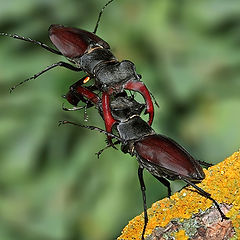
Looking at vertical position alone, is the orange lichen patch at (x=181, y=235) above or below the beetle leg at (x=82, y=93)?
below

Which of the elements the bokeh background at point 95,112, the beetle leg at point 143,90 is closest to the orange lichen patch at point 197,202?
the beetle leg at point 143,90

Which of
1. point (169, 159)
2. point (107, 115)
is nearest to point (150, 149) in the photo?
point (169, 159)

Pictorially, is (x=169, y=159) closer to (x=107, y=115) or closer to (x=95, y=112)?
(x=107, y=115)

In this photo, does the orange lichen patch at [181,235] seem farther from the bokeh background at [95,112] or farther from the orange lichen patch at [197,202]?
the bokeh background at [95,112]

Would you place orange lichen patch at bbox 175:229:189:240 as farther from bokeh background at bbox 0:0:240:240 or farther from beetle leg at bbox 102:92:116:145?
bokeh background at bbox 0:0:240:240

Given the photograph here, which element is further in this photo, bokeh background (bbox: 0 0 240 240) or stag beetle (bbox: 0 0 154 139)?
bokeh background (bbox: 0 0 240 240)

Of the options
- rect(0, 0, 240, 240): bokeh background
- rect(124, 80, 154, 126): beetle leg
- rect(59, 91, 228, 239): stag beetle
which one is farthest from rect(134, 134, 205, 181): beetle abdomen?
rect(0, 0, 240, 240): bokeh background

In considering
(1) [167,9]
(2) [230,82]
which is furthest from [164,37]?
(2) [230,82]
